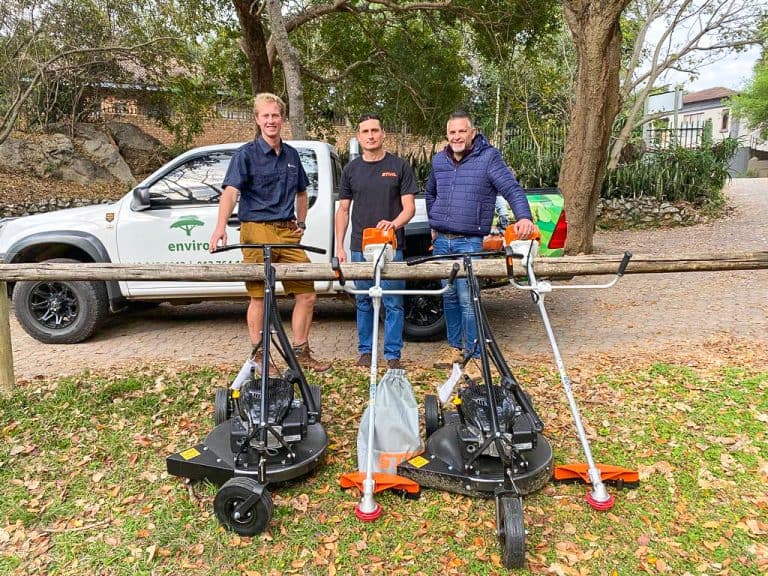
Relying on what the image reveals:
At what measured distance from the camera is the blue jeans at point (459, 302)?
4.33 metres

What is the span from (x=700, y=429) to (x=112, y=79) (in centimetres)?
1808

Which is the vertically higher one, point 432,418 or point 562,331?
point 432,418

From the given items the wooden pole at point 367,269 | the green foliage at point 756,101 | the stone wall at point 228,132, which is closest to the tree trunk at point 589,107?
the wooden pole at point 367,269

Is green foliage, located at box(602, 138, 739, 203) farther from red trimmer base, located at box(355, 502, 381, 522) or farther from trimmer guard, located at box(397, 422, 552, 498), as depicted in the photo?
red trimmer base, located at box(355, 502, 381, 522)

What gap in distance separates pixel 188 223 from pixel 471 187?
2.87m

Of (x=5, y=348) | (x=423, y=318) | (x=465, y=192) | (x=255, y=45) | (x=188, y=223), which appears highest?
(x=255, y=45)

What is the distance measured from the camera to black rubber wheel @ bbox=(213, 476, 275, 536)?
9.92 feet

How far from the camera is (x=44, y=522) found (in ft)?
11.0

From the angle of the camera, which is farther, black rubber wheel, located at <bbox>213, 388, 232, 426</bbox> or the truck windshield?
the truck windshield

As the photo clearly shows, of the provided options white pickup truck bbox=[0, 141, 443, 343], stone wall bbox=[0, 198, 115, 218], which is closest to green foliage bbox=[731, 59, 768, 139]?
stone wall bbox=[0, 198, 115, 218]

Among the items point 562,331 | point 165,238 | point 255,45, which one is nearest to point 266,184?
point 165,238

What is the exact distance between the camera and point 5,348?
4.56 metres

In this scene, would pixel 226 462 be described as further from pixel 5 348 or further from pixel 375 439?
pixel 5 348

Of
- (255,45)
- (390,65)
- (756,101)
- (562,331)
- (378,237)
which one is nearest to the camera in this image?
(378,237)
